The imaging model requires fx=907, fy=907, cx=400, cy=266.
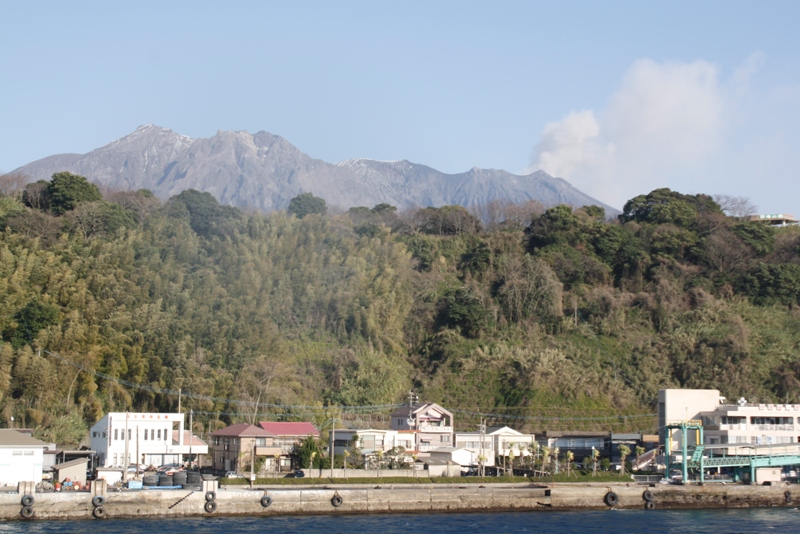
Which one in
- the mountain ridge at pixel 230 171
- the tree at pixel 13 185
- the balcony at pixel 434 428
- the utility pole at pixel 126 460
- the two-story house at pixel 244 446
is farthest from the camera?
the mountain ridge at pixel 230 171

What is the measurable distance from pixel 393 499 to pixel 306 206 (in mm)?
42650

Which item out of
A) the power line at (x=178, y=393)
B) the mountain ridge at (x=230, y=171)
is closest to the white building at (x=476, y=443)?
the power line at (x=178, y=393)

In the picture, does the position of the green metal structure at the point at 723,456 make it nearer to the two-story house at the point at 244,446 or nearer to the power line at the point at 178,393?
the two-story house at the point at 244,446

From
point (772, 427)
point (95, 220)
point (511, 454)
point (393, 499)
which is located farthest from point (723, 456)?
point (95, 220)

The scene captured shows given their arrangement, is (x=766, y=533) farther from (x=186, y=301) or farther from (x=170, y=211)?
(x=170, y=211)

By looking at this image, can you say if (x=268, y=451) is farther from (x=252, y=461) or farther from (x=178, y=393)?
(x=178, y=393)

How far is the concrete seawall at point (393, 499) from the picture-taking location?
31562 mm

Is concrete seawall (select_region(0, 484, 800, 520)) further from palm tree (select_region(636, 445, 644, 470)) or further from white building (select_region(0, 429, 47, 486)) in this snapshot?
palm tree (select_region(636, 445, 644, 470))

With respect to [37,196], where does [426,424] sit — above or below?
below

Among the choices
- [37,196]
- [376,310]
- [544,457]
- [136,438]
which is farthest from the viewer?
[37,196]

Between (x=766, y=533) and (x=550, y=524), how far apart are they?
705 centimetres

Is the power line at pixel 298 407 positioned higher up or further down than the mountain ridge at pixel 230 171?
further down

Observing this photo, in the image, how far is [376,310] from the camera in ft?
194

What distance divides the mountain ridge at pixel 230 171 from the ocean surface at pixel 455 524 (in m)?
82.3
